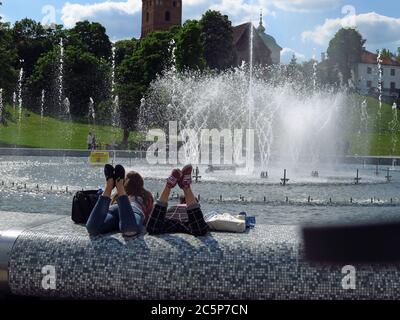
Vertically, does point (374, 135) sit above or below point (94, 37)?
below

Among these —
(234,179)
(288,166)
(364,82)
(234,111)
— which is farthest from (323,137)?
(364,82)

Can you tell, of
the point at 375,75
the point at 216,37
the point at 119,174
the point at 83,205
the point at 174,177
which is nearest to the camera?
the point at 174,177

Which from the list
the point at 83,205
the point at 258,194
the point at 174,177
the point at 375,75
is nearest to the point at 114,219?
the point at 83,205

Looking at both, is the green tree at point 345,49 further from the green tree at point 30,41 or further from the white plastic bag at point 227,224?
the white plastic bag at point 227,224

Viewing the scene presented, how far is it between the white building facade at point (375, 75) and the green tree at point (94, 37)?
40.1 metres

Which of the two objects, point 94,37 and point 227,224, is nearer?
point 227,224

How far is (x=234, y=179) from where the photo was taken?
61.7 feet

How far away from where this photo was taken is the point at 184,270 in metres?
4.66

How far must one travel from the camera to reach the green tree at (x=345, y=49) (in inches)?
3526

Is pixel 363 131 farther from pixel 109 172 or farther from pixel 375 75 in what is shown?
pixel 109 172

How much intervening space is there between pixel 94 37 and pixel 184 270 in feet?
256

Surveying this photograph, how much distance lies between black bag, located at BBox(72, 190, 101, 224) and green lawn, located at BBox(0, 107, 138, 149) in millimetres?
33968

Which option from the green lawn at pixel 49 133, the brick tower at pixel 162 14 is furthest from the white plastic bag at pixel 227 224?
the brick tower at pixel 162 14

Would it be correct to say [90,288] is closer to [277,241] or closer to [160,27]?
[277,241]
